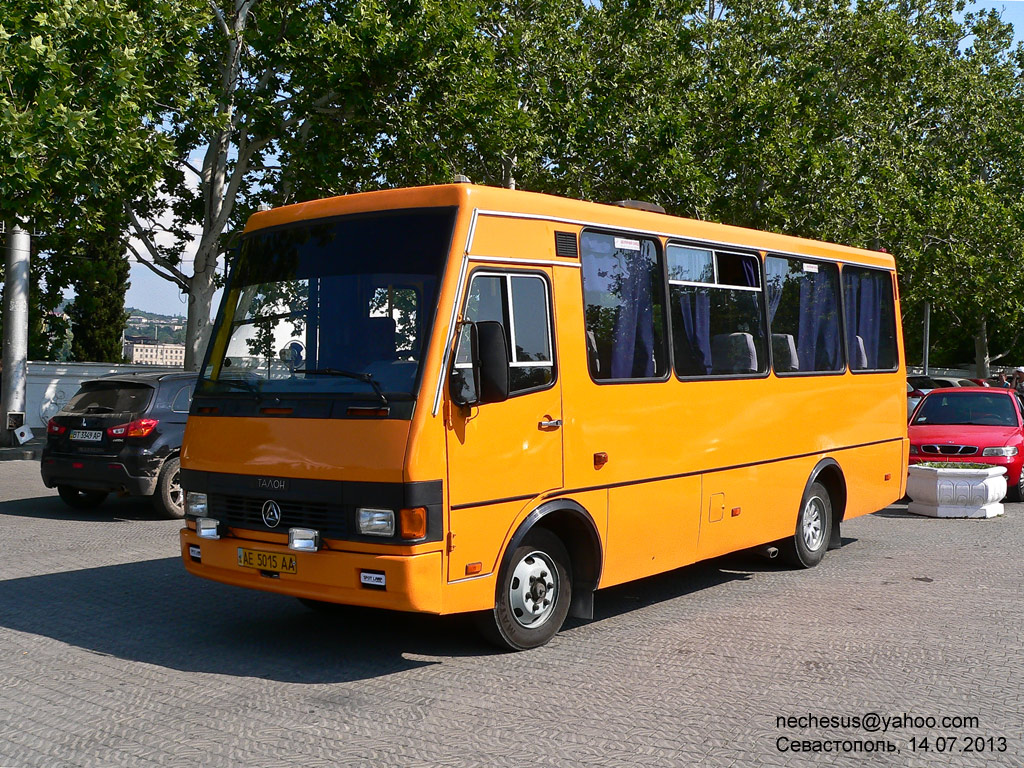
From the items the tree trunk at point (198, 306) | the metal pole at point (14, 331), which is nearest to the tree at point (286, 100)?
the tree trunk at point (198, 306)

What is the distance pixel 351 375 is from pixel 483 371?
80 centimetres

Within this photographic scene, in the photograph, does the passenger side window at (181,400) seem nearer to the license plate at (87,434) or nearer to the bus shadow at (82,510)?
the license plate at (87,434)

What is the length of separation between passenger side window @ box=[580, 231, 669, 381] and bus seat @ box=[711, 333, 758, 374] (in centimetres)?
82

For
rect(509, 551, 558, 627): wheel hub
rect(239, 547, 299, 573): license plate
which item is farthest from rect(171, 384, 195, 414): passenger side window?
rect(509, 551, 558, 627): wheel hub

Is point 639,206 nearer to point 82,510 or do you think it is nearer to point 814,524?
point 814,524

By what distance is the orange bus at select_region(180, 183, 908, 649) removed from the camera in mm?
6613

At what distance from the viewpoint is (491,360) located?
6.66 meters

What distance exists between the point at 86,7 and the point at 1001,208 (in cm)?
3146

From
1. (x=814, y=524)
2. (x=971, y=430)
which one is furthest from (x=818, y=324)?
(x=971, y=430)

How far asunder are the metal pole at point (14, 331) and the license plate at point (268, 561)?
18994 millimetres

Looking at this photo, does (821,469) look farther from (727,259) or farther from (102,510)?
(102,510)

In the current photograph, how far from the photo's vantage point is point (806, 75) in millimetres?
33781

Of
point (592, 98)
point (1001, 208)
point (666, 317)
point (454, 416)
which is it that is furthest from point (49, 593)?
point (1001, 208)

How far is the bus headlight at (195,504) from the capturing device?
749cm
